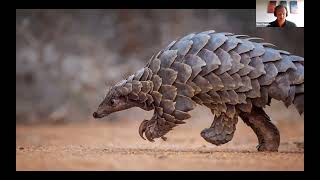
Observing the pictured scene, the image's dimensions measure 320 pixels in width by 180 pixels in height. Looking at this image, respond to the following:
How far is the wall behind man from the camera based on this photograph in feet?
29.6

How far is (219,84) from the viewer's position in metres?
8.54

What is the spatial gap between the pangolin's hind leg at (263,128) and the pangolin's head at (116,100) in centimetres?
182

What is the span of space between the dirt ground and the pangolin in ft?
1.12

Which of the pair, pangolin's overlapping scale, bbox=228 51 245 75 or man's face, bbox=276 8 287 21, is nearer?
pangolin's overlapping scale, bbox=228 51 245 75

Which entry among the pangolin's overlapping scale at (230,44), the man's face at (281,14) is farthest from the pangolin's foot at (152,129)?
the man's face at (281,14)

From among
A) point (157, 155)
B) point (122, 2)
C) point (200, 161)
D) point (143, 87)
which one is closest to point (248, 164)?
point (200, 161)

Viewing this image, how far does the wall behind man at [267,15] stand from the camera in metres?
9.01

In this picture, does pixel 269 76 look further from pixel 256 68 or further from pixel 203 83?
pixel 203 83

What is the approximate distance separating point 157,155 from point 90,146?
127 cm

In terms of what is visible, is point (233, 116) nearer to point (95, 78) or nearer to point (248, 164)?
point (248, 164)

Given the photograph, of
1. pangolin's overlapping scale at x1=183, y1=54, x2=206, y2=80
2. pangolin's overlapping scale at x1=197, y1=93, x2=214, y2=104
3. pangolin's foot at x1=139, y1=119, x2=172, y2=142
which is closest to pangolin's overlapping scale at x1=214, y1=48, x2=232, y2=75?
pangolin's overlapping scale at x1=183, y1=54, x2=206, y2=80

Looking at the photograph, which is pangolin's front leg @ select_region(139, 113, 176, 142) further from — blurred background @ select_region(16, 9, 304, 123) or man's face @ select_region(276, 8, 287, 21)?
man's face @ select_region(276, 8, 287, 21)

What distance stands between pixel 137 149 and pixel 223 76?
187 cm

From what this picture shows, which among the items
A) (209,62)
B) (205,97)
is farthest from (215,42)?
(205,97)
